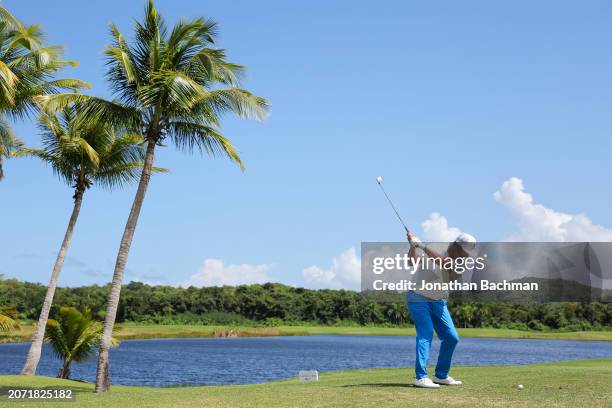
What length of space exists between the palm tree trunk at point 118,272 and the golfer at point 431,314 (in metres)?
8.53

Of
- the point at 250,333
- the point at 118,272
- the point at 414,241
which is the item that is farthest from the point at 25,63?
the point at 250,333

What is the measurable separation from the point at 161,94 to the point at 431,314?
9.66 metres

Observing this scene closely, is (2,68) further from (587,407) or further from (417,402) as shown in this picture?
→ (587,407)

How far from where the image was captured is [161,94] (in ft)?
62.4

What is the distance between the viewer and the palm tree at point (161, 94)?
19.0 metres

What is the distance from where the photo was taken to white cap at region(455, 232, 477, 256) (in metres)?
13.1

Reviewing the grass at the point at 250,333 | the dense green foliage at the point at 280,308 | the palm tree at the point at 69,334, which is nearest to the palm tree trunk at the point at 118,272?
the palm tree at the point at 69,334

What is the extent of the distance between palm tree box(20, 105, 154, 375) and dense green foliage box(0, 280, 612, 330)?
8730cm

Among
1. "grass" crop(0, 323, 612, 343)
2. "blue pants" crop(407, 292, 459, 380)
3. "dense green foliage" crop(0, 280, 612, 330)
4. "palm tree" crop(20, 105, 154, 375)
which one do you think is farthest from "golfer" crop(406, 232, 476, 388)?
"dense green foliage" crop(0, 280, 612, 330)

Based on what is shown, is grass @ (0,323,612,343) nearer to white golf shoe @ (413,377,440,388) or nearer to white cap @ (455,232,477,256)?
white golf shoe @ (413,377,440,388)

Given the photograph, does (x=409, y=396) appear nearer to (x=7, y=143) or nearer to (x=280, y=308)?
(x=7, y=143)

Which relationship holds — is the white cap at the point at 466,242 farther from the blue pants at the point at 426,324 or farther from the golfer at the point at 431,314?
the blue pants at the point at 426,324

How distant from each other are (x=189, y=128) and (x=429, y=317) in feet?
32.0

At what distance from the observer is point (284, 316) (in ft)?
468
